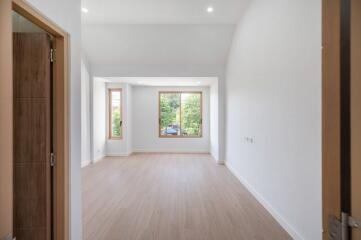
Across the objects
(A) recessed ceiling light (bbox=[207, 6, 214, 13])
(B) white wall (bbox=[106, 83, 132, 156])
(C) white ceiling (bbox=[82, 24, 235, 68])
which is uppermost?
(A) recessed ceiling light (bbox=[207, 6, 214, 13])

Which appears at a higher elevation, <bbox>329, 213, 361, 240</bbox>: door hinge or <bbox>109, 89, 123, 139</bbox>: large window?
<bbox>109, 89, 123, 139</bbox>: large window

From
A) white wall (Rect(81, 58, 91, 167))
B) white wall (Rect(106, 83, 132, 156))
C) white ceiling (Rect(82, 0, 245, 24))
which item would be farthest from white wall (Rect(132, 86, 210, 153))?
white ceiling (Rect(82, 0, 245, 24))

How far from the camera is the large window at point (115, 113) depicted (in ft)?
24.9

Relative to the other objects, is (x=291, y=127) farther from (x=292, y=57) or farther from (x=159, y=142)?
(x=159, y=142)

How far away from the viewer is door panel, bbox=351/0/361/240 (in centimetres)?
75

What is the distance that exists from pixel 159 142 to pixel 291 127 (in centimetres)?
615

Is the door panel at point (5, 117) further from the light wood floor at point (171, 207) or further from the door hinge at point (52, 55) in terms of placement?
the light wood floor at point (171, 207)

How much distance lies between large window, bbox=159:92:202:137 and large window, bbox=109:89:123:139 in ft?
5.00

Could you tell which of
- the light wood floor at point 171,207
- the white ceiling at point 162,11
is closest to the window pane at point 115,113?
the light wood floor at point 171,207

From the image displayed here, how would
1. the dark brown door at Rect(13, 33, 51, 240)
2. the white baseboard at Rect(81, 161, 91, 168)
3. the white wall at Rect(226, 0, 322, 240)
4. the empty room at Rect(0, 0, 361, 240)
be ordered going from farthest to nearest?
the white baseboard at Rect(81, 161, 91, 168) → the white wall at Rect(226, 0, 322, 240) → the dark brown door at Rect(13, 33, 51, 240) → the empty room at Rect(0, 0, 361, 240)

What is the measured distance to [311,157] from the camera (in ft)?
7.18

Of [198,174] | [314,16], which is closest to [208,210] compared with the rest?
[198,174]

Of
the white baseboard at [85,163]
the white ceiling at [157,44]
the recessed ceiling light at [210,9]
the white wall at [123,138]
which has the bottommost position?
the white baseboard at [85,163]

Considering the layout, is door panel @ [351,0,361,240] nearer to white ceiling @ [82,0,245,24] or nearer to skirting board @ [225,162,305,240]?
skirting board @ [225,162,305,240]
